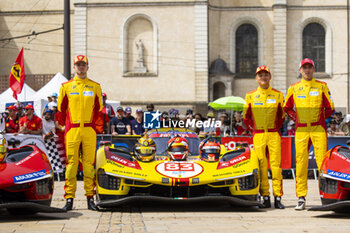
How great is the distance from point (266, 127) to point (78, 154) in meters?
3.05

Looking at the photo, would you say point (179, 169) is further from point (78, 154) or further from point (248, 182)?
point (78, 154)

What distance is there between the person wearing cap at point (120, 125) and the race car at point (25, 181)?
9028 millimetres

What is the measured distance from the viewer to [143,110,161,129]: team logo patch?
684 inches

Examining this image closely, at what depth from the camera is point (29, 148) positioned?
1078cm

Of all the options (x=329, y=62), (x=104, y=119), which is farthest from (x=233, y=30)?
(x=104, y=119)

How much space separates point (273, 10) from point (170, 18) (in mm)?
7127

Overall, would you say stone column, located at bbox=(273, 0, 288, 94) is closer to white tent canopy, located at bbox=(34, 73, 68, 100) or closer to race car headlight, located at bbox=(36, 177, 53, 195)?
white tent canopy, located at bbox=(34, 73, 68, 100)

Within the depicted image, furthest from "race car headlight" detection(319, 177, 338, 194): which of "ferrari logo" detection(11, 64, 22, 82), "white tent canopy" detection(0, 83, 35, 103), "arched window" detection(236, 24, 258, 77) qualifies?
"arched window" detection(236, 24, 258, 77)

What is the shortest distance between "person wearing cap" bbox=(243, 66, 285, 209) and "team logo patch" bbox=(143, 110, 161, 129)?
5.14m

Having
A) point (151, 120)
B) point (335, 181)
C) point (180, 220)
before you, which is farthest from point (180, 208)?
point (151, 120)

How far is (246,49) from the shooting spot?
158 feet

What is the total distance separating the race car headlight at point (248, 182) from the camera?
11.3 metres

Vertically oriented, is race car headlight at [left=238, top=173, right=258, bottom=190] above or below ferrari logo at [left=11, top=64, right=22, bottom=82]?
below

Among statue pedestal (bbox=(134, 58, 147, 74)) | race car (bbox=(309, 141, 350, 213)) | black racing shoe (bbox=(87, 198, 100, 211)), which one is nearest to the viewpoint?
race car (bbox=(309, 141, 350, 213))
